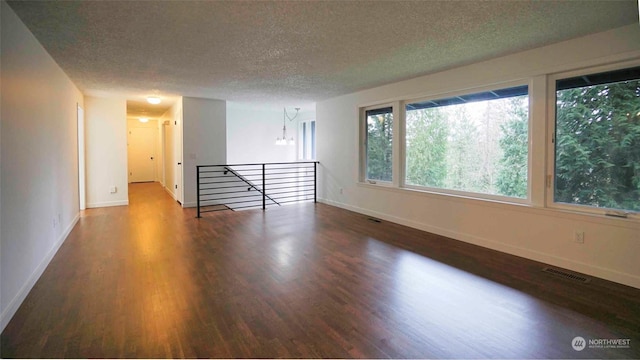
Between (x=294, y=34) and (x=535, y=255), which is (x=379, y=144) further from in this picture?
(x=294, y=34)

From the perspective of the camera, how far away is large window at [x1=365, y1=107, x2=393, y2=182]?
5539 millimetres

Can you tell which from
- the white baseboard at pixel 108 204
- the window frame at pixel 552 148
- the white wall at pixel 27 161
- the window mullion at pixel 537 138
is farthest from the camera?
the white baseboard at pixel 108 204

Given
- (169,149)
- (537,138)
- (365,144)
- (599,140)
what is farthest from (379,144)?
(169,149)

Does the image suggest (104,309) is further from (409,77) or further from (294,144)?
(294,144)

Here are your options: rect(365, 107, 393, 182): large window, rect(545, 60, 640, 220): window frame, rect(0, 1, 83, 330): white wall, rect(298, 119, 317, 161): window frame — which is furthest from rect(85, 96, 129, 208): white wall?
rect(545, 60, 640, 220): window frame

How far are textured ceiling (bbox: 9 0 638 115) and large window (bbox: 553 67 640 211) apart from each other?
1.76ft

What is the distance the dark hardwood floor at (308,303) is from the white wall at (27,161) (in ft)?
0.75

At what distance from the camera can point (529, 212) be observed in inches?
140

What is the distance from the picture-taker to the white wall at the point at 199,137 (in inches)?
263

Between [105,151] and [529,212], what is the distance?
7.55 metres

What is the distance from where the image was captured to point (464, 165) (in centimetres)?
441

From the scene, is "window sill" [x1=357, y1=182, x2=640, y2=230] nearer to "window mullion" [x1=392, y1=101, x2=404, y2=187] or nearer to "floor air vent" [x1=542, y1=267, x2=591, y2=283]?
"window mullion" [x1=392, y1=101, x2=404, y2=187]

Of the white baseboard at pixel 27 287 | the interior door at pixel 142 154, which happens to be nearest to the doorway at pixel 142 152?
the interior door at pixel 142 154

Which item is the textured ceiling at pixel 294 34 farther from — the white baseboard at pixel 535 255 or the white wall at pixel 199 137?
the white baseboard at pixel 535 255
